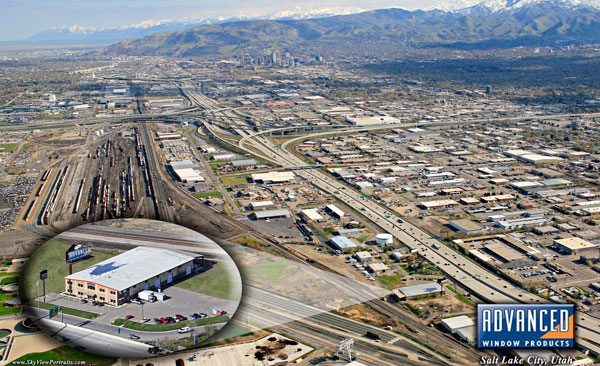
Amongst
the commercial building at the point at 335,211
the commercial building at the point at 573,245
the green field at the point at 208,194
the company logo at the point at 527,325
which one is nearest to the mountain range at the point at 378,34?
the green field at the point at 208,194

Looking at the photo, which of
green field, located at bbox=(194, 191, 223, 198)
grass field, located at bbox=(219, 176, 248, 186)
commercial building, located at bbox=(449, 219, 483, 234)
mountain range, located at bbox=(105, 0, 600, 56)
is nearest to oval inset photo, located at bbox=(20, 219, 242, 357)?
commercial building, located at bbox=(449, 219, 483, 234)

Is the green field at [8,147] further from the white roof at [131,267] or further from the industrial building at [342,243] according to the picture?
the white roof at [131,267]

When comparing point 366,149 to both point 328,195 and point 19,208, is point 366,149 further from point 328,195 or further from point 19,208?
point 19,208

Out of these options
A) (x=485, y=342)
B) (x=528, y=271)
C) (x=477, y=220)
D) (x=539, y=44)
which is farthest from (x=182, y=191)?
(x=539, y=44)

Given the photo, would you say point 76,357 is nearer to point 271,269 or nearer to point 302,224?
point 271,269

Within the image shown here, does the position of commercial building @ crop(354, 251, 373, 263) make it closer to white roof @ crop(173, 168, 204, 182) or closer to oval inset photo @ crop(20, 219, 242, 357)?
oval inset photo @ crop(20, 219, 242, 357)
